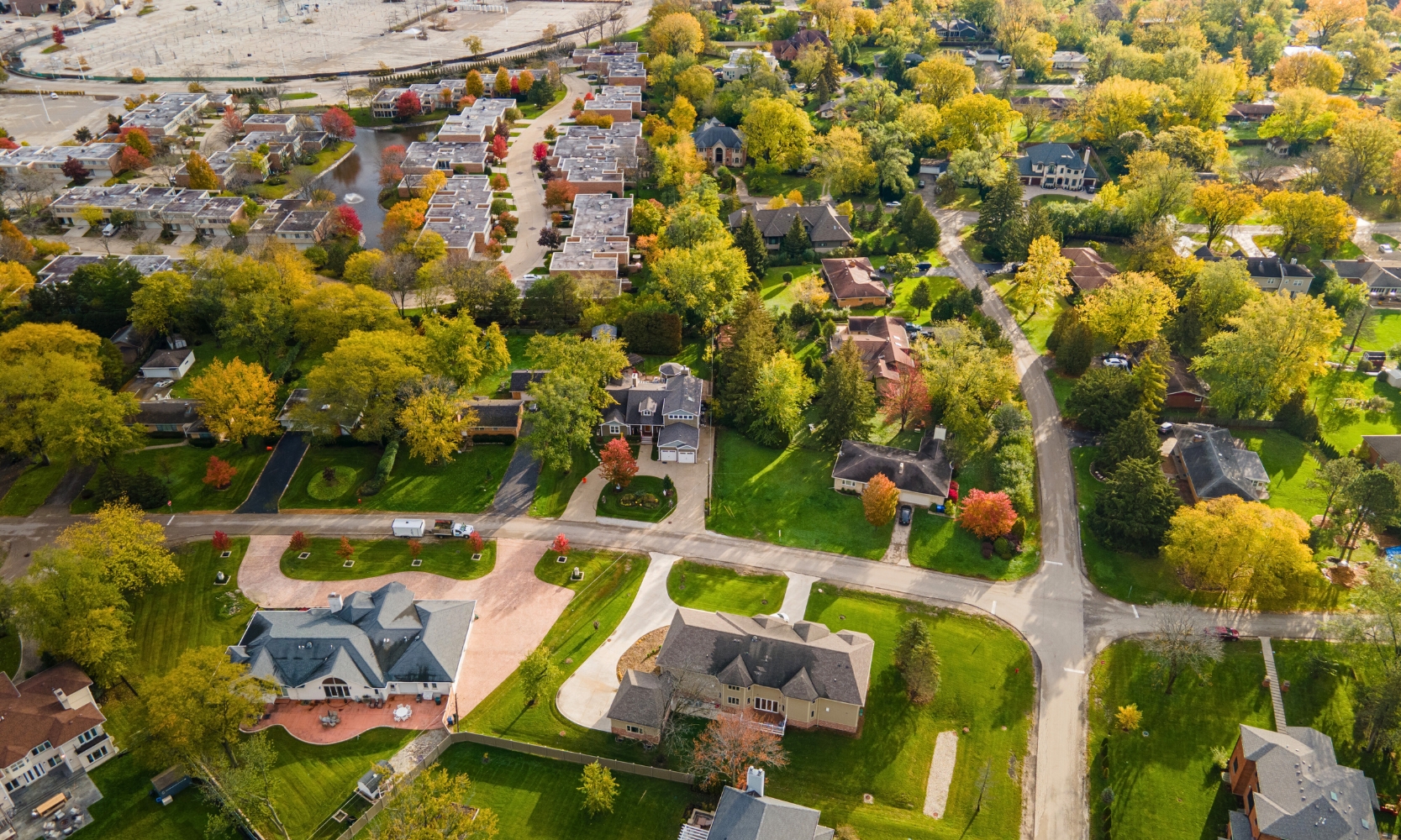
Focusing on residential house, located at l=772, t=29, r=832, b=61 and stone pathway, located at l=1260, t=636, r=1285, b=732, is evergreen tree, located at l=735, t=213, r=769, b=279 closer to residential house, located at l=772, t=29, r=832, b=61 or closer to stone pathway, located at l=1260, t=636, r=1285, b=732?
stone pathway, located at l=1260, t=636, r=1285, b=732

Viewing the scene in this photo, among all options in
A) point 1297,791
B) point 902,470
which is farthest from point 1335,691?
point 902,470

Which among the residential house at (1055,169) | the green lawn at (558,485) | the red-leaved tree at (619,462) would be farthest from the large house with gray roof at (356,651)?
the residential house at (1055,169)

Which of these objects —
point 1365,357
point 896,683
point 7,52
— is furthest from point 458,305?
point 7,52

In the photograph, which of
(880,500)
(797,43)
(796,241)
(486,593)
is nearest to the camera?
(486,593)

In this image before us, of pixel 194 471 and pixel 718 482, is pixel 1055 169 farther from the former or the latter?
pixel 194 471

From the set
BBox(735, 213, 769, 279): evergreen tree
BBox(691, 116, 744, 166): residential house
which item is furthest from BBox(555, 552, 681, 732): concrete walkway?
BBox(691, 116, 744, 166): residential house
